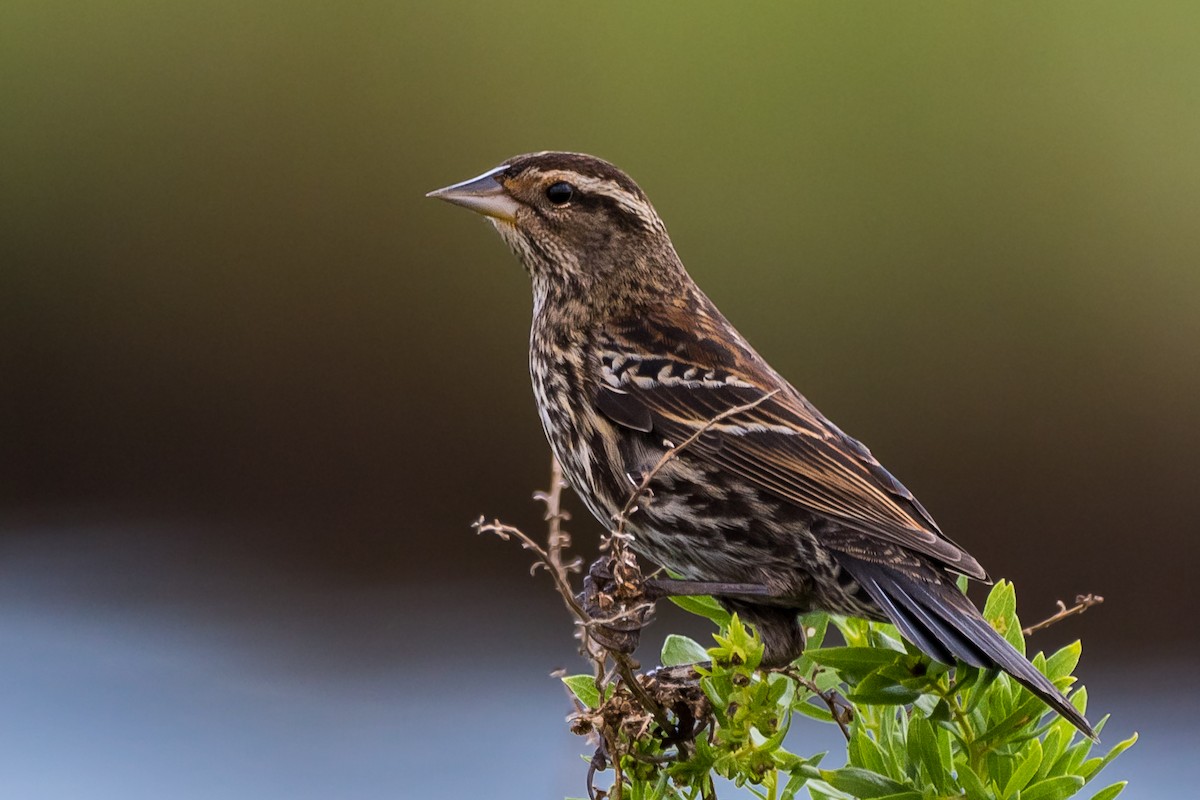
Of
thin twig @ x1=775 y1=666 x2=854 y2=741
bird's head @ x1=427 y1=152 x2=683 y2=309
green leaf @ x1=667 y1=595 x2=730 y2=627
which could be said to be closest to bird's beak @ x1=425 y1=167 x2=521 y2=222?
bird's head @ x1=427 y1=152 x2=683 y2=309

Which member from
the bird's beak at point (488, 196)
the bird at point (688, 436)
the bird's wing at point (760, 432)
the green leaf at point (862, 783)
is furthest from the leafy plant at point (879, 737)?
the bird's beak at point (488, 196)

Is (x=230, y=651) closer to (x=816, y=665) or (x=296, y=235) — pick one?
(x=296, y=235)

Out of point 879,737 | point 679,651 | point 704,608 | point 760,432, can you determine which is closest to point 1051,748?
point 879,737

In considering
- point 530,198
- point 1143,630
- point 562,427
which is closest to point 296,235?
point 530,198

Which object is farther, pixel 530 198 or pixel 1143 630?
pixel 1143 630

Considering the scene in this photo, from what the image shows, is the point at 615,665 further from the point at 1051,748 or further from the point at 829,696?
the point at 1051,748

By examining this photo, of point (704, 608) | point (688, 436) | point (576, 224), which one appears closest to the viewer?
point (704, 608)
